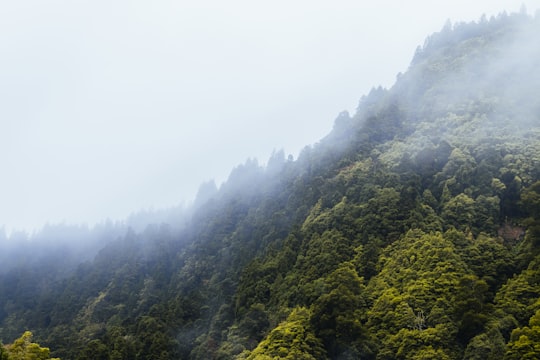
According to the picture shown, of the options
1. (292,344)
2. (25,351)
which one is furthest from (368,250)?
(25,351)

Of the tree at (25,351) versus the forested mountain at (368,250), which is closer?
the tree at (25,351)

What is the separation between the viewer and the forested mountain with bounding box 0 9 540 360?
1912 inches

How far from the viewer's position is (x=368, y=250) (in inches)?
2299

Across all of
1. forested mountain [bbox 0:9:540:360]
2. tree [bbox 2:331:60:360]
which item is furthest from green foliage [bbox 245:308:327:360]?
tree [bbox 2:331:60:360]

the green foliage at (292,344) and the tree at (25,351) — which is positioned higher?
the tree at (25,351)

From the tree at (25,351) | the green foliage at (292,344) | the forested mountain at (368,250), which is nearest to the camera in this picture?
the tree at (25,351)

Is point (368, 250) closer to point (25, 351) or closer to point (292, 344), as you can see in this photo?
point (292, 344)

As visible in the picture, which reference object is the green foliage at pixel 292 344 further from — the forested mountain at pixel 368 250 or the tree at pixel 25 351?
the tree at pixel 25 351

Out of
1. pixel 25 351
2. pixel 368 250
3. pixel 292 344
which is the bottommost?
pixel 292 344

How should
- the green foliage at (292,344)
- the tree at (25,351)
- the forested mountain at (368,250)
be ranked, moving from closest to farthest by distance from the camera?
the tree at (25,351), the green foliage at (292,344), the forested mountain at (368,250)

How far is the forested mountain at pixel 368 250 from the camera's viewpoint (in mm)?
48562

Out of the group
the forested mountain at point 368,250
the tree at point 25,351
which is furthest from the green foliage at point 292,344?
the tree at point 25,351

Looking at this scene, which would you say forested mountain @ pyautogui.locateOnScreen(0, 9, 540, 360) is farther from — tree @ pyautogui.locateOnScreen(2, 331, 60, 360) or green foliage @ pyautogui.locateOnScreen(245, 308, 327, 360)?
tree @ pyautogui.locateOnScreen(2, 331, 60, 360)

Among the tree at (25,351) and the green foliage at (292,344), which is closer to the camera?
the tree at (25,351)
